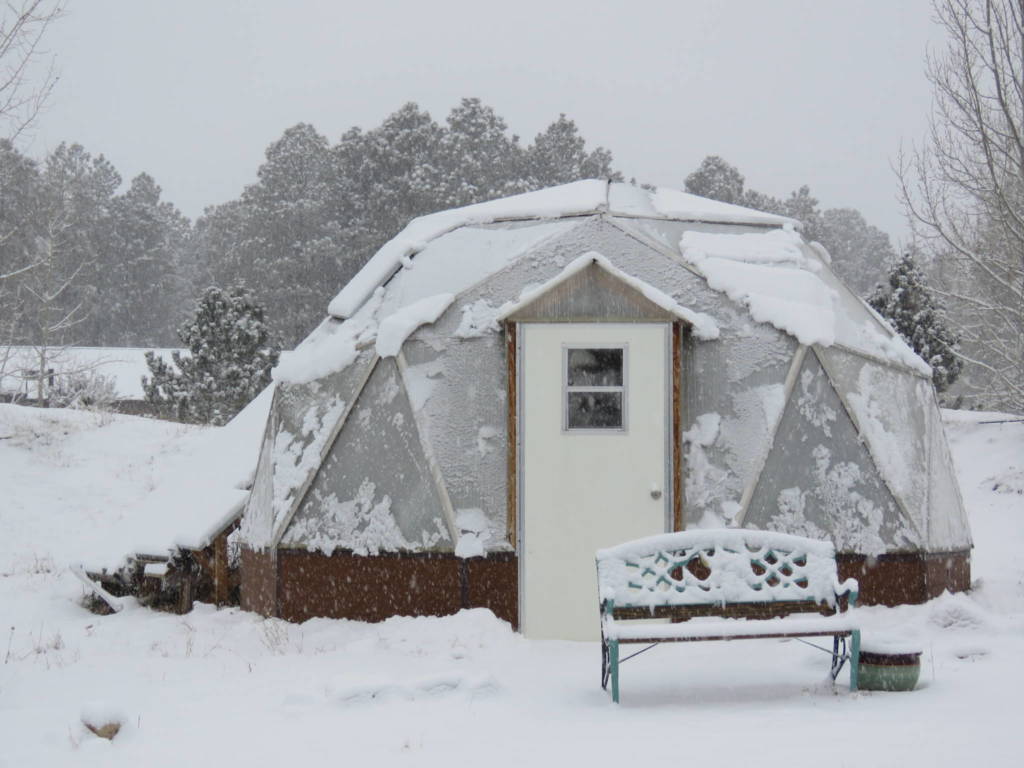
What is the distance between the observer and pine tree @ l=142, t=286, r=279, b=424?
25.2m

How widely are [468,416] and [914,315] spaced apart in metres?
17.9

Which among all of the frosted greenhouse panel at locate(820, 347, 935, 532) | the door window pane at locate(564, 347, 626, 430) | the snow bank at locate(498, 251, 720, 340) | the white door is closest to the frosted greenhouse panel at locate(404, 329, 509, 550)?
the white door

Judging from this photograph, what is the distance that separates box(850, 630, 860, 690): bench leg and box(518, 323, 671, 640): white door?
7.52ft

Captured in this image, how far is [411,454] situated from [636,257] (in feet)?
8.05

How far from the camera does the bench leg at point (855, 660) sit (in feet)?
19.8

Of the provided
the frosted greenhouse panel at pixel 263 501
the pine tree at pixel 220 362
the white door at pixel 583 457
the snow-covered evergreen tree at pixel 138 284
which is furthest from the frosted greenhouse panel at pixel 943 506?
the snow-covered evergreen tree at pixel 138 284

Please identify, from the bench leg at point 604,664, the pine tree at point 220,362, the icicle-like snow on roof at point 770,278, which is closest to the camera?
the bench leg at point 604,664

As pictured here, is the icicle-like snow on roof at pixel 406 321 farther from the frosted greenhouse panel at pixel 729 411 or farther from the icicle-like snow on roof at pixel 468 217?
the frosted greenhouse panel at pixel 729 411

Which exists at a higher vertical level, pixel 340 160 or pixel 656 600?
pixel 340 160

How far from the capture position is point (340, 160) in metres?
37.6

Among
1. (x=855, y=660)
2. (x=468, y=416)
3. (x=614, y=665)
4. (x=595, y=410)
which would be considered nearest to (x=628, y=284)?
(x=595, y=410)

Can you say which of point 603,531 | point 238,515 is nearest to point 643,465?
point 603,531

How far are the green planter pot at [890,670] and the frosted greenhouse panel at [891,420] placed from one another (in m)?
2.52

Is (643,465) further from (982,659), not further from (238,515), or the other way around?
(238,515)
